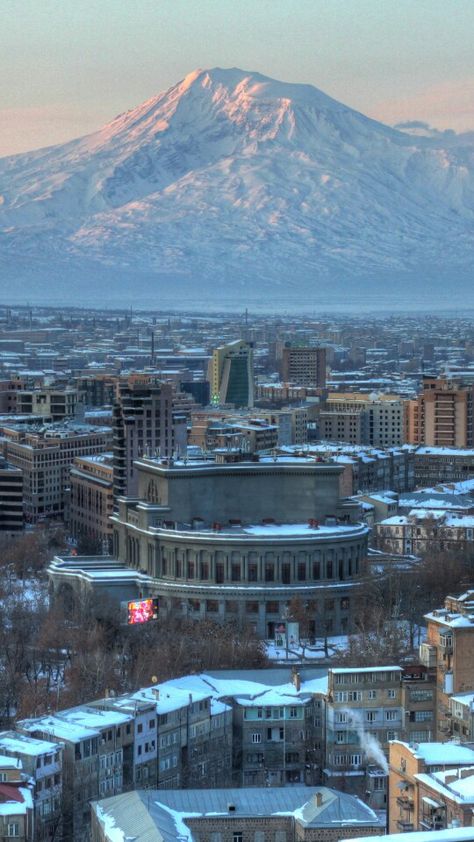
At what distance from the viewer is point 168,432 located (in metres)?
88.2

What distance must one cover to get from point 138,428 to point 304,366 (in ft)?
310

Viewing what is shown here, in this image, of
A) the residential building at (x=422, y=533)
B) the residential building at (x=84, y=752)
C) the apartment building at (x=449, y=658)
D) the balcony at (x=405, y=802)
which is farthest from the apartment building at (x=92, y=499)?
the balcony at (x=405, y=802)

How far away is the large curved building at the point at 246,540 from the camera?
6806 cm

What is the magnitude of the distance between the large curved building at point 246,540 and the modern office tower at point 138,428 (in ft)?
37.4

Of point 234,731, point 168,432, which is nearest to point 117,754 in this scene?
point 234,731

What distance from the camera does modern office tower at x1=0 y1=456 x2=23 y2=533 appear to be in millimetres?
89194

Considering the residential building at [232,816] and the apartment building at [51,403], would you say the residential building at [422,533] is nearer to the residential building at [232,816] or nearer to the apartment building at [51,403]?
the residential building at [232,816]

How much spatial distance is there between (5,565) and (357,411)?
59514 millimetres

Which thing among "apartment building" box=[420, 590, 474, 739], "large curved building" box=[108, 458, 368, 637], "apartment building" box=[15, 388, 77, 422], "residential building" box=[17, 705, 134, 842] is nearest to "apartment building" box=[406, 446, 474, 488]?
"apartment building" box=[15, 388, 77, 422]

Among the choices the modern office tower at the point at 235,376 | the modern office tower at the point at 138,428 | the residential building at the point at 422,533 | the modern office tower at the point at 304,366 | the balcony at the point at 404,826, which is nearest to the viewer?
the balcony at the point at 404,826

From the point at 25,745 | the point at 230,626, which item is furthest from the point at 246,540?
the point at 25,745

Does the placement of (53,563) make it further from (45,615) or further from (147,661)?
(147,661)

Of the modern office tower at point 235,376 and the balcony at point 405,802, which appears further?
the modern office tower at point 235,376

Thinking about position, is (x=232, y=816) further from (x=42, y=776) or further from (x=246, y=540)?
(x=246, y=540)
